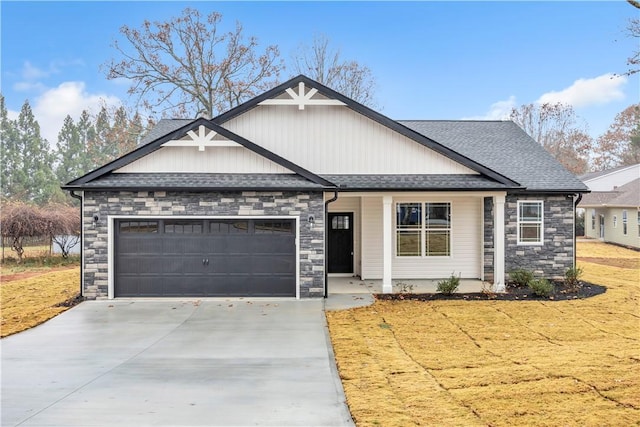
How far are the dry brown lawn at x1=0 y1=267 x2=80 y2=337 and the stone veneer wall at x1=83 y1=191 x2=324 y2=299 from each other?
1.07 m

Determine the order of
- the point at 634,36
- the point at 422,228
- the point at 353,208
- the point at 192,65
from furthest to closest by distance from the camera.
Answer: the point at 192,65
the point at 353,208
the point at 422,228
the point at 634,36

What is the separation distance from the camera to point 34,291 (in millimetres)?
13266

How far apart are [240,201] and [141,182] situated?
8.18ft

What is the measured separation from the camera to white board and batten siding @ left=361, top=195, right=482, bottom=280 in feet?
47.3

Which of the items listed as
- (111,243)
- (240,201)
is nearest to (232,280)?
(240,201)

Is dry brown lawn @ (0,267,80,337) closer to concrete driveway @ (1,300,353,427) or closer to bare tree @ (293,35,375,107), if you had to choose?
concrete driveway @ (1,300,353,427)

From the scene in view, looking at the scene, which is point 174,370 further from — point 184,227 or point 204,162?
point 204,162

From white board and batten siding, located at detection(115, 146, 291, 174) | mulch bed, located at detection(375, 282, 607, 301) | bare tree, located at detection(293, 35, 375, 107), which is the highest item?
bare tree, located at detection(293, 35, 375, 107)

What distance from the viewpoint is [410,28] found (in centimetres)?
2356

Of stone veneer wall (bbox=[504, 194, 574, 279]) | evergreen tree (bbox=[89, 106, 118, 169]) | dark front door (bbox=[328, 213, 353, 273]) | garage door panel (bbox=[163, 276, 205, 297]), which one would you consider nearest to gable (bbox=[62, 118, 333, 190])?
garage door panel (bbox=[163, 276, 205, 297])

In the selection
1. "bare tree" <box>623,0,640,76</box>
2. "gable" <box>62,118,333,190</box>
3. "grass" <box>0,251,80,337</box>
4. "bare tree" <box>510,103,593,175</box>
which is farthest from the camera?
"bare tree" <box>510,103,593,175</box>

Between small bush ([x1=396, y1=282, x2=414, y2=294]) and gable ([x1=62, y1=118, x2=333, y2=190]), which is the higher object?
gable ([x1=62, y1=118, x2=333, y2=190])

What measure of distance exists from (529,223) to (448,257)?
264 centimetres

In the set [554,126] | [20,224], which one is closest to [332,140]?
[20,224]
